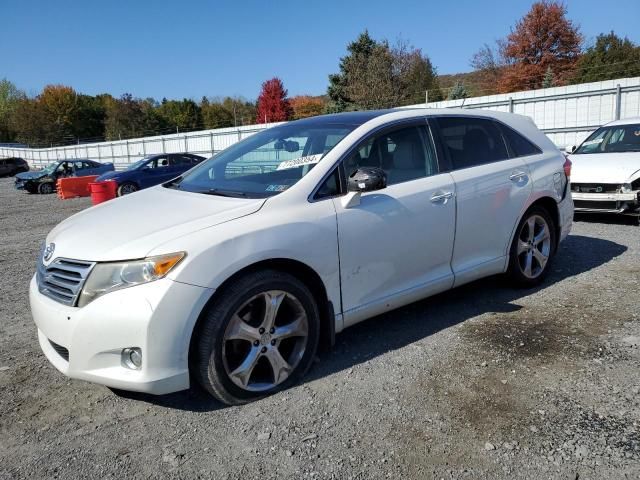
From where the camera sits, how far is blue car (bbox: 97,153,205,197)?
17.0 metres

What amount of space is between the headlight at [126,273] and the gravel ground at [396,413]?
2.64 ft

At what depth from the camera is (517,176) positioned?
443 cm

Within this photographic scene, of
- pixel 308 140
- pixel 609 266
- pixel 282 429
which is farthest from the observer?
pixel 609 266

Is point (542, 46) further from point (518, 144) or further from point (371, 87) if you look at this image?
point (518, 144)

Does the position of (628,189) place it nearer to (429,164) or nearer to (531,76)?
(429,164)

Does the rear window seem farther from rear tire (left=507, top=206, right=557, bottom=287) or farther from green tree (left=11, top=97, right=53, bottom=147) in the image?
green tree (left=11, top=97, right=53, bottom=147)

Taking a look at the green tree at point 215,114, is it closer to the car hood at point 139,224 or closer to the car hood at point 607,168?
the car hood at point 607,168

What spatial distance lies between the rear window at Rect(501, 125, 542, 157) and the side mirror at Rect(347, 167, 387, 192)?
6.33 feet

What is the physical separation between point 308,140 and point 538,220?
2.40 m

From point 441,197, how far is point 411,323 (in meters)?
1.06

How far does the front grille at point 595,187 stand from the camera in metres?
7.47

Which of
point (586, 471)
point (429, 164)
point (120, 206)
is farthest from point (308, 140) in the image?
point (586, 471)

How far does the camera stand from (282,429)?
2727mm

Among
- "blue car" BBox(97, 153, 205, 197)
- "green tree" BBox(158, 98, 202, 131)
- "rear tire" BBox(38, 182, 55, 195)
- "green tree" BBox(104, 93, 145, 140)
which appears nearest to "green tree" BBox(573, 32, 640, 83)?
"blue car" BBox(97, 153, 205, 197)
